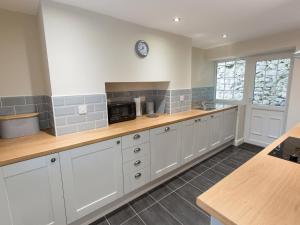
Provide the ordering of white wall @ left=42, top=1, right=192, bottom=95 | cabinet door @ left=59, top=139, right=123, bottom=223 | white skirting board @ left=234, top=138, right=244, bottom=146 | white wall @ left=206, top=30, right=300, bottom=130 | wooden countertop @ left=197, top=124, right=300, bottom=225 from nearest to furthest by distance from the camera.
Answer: wooden countertop @ left=197, top=124, right=300, bottom=225
cabinet door @ left=59, top=139, right=123, bottom=223
white wall @ left=42, top=1, right=192, bottom=95
white wall @ left=206, top=30, right=300, bottom=130
white skirting board @ left=234, top=138, right=244, bottom=146

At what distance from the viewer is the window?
11.8 ft

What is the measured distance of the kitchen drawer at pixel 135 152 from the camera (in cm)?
181

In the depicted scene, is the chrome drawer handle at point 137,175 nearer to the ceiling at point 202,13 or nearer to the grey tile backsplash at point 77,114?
the grey tile backsplash at point 77,114

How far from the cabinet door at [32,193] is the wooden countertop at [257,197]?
121 centimetres

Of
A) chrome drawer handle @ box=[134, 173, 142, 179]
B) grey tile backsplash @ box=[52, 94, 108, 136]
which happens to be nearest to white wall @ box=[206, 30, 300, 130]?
chrome drawer handle @ box=[134, 173, 142, 179]

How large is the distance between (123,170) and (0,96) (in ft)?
4.87

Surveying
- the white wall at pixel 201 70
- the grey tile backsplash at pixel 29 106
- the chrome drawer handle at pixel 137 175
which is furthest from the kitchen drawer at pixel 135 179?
the white wall at pixel 201 70

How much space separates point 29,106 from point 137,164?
1388 millimetres

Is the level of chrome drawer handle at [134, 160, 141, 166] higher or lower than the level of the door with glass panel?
lower

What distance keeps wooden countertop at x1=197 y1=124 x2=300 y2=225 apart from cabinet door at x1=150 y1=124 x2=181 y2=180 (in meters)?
1.16

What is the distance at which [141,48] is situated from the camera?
7.18 ft

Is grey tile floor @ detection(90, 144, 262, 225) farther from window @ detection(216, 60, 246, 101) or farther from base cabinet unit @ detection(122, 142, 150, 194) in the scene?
window @ detection(216, 60, 246, 101)

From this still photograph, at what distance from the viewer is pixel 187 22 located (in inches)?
84.0

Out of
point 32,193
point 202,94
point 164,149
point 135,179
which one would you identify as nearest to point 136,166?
point 135,179
